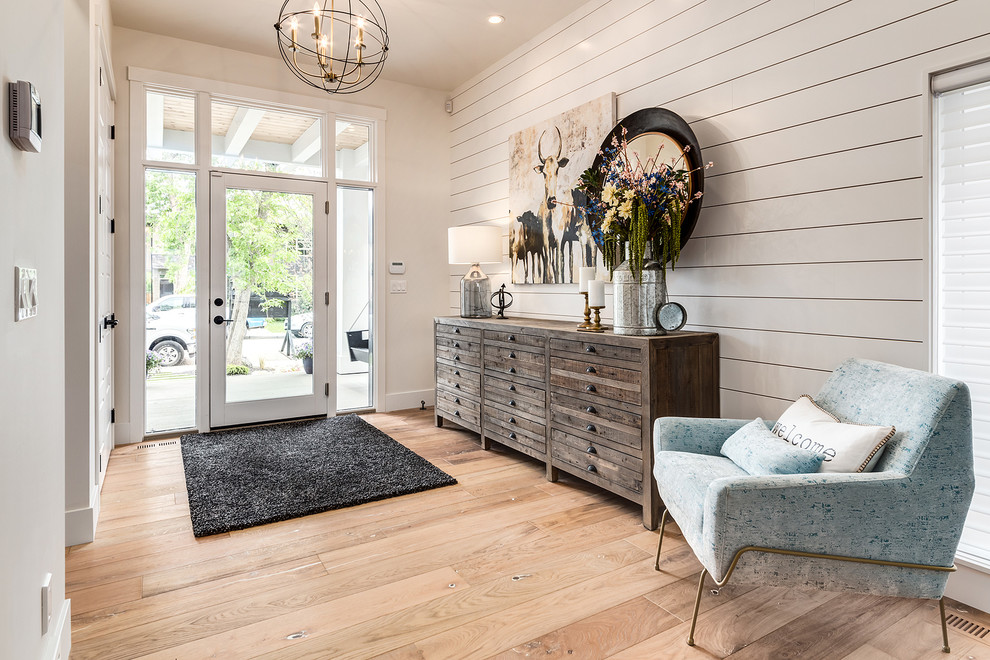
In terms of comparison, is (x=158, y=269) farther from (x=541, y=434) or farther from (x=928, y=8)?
(x=928, y=8)

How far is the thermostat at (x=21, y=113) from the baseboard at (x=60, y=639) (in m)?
1.18

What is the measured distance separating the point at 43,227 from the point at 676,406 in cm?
239

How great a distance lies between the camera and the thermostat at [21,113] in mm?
1110

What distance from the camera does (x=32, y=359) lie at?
129 cm

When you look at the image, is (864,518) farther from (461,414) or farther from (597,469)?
(461,414)

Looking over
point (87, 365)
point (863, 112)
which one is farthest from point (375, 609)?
point (863, 112)

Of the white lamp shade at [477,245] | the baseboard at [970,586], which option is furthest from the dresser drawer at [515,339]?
the baseboard at [970,586]

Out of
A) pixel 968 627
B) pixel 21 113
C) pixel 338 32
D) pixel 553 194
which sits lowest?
pixel 968 627

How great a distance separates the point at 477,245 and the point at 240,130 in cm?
209

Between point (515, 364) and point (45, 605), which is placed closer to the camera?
point (45, 605)

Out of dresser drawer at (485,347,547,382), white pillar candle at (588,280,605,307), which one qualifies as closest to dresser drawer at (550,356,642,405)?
dresser drawer at (485,347,547,382)

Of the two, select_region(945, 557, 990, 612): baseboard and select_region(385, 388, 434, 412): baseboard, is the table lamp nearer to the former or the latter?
select_region(385, 388, 434, 412): baseboard

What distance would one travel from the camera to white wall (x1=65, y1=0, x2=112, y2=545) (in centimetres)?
246

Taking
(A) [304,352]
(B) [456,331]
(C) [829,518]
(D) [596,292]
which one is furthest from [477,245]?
(C) [829,518]
